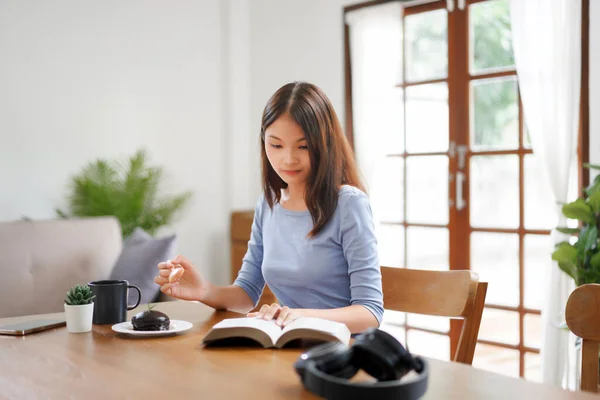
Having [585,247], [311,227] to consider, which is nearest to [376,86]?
[585,247]

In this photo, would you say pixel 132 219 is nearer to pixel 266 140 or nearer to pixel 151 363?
pixel 266 140

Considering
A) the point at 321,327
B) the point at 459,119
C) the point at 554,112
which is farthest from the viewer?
the point at 459,119

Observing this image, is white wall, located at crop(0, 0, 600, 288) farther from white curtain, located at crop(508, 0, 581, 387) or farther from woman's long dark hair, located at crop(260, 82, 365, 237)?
woman's long dark hair, located at crop(260, 82, 365, 237)

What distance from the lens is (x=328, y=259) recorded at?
1709 mm

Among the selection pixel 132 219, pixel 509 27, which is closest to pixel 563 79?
pixel 509 27

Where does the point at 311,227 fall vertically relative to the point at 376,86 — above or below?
below

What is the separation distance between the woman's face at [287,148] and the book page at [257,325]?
1.30ft

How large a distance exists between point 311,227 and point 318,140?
232 millimetres

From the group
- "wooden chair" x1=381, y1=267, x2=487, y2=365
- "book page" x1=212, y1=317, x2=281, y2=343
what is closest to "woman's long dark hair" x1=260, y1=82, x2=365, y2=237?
"wooden chair" x1=381, y1=267, x2=487, y2=365

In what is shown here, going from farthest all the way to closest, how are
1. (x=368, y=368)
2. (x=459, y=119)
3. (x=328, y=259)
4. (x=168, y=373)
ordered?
1. (x=459, y=119)
2. (x=328, y=259)
3. (x=168, y=373)
4. (x=368, y=368)

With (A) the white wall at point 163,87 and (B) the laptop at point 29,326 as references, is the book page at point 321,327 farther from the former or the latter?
(A) the white wall at point 163,87

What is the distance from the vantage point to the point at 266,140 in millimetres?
1688

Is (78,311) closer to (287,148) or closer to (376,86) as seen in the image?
(287,148)

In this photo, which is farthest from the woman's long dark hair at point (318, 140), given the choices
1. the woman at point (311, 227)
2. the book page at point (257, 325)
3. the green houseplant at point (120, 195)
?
the green houseplant at point (120, 195)
